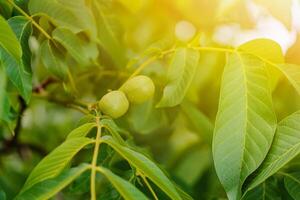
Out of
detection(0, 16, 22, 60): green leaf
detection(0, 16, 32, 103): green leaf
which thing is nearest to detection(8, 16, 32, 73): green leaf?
detection(0, 16, 32, 103): green leaf

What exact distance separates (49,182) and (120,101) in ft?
1.28

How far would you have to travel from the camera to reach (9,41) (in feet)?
3.89

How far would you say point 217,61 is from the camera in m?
2.20

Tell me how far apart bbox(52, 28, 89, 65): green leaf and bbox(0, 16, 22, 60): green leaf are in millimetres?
238

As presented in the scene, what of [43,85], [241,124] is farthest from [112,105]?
[43,85]

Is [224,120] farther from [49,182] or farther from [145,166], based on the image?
[49,182]

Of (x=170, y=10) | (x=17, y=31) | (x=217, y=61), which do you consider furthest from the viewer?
(x=170, y=10)

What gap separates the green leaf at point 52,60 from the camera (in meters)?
1.46

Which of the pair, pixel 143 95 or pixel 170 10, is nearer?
pixel 143 95

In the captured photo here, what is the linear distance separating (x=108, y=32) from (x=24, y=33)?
50 centimetres

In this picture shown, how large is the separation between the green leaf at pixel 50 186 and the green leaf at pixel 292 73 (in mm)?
489

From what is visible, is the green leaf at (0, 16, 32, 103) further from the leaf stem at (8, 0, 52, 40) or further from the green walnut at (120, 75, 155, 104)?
the green walnut at (120, 75, 155, 104)

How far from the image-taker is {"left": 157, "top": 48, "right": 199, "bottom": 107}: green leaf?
1392 mm

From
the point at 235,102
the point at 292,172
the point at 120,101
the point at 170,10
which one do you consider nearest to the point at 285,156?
the point at 235,102
